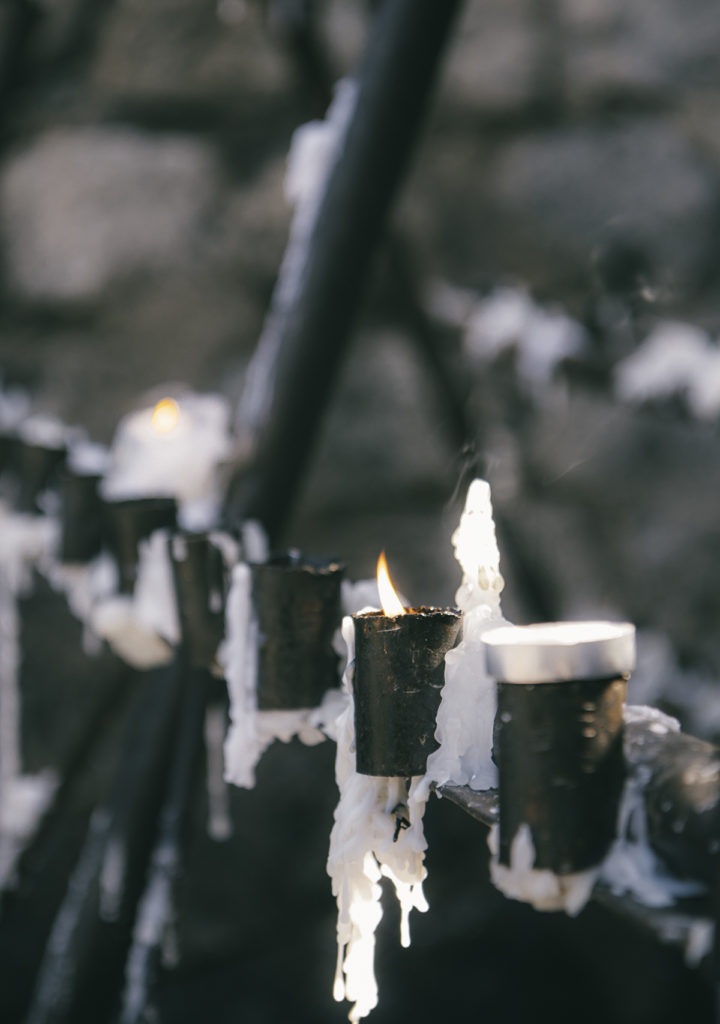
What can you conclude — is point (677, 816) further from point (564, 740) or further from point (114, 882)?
point (114, 882)

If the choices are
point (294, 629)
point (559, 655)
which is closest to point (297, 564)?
point (294, 629)

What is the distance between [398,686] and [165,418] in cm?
102

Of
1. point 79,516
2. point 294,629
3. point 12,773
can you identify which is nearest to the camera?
point 294,629

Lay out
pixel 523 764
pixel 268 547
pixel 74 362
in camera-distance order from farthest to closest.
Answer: pixel 74 362 → pixel 268 547 → pixel 523 764

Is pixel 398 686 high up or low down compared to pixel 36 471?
down

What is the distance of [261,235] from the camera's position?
2.59 m

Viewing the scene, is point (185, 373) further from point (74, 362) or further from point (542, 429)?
point (542, 429)

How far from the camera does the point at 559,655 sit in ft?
1.70

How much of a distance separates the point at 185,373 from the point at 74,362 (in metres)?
0.33

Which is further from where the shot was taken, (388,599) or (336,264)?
(336,264)

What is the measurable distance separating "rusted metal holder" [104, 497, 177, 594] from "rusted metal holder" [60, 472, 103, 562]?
7.4 inches

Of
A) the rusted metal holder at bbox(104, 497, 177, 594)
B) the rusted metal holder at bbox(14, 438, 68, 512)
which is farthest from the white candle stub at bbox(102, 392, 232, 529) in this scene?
the rusted metal holder at bbox(14, 438, 68, 512)

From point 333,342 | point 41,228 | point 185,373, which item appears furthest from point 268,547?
point 41,228

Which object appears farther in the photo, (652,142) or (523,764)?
(652,142)
